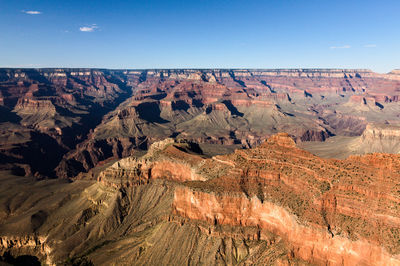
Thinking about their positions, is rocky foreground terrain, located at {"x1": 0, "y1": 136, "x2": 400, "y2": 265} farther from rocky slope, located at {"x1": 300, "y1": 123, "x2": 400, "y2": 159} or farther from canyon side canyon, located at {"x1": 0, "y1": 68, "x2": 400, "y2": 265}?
rocky slope, located at {"x1": 300, "y1": 123, "x2": 400, "y2": 159}

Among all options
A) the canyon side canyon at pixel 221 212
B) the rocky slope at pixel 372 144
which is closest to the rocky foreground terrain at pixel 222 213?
the canyon side canyon at pixel 221 212

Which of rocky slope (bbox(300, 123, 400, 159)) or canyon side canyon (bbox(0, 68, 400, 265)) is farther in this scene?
rocky slope (bbox(300, 123, 400, 159))

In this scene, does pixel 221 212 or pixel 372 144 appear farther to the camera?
pixel 372 144

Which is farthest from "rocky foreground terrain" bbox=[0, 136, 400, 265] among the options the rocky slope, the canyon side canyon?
the rocky slope

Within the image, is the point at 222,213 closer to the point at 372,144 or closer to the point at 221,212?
the point at 221,212

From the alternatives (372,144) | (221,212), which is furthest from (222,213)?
(372,144)

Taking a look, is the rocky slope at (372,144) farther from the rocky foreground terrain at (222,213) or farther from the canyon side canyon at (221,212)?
the rocky foreground terrain at (222,213)

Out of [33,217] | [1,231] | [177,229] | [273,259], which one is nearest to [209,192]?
[177,229]

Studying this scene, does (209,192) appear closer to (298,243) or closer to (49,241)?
(298,243)
